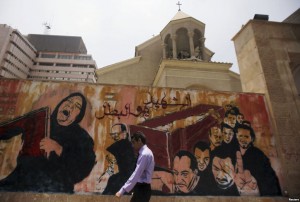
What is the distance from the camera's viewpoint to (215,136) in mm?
6699

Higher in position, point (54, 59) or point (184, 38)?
point (54, 59)

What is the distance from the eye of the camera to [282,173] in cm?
643

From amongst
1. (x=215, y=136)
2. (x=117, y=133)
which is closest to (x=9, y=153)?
(x=117, y=133)

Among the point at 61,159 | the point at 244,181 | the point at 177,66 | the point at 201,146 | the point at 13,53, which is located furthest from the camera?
the point at 13,53

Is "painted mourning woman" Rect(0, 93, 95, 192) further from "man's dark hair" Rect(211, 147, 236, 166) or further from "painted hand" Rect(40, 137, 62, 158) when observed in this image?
"man's dark hair" Rect(211, 147, 236, 166)

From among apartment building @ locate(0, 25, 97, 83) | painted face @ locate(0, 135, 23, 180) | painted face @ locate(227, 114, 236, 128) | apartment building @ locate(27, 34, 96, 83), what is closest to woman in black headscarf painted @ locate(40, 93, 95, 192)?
painted face @ locate(0, 135, 23, 180)

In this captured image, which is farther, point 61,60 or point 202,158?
point 61,60

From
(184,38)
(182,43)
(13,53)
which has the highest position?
(13,53)

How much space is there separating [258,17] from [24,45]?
6130 centimetres

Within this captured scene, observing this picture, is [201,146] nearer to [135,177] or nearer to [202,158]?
[202,158]

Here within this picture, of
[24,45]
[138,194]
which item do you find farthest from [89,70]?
[138,194]

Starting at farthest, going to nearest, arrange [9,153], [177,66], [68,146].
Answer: [177,66], [68,146], [9,153]

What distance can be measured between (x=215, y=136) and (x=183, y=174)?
1620 mm

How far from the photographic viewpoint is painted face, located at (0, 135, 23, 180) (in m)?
5.44
